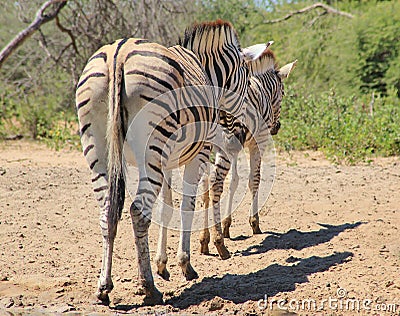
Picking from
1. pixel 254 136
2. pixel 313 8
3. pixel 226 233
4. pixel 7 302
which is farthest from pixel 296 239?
pixel 313 8

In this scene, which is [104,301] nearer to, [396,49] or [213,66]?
[213,66]

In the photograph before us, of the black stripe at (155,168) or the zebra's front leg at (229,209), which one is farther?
the zebra's front leg at (229,209)

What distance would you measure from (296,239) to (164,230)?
1.71 m

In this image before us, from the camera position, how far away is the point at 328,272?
5.34 meters

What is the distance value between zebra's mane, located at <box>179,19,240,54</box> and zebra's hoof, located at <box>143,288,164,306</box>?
98.9 inches

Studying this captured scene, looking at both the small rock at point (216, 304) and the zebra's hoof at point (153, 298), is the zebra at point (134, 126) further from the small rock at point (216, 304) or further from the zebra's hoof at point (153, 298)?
the small rock at point (216, 304)

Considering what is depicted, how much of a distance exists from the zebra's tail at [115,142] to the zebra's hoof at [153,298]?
0.69 metres

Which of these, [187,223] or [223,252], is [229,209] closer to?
[223,252]

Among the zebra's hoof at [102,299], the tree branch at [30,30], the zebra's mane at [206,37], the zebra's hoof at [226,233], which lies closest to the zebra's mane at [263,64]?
the zebra's mane at [206,37]

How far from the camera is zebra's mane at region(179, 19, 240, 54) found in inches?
237

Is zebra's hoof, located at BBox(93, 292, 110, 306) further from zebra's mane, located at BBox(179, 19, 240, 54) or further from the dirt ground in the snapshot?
zebra's mane, located at BBox(179, 19, 240, 54)

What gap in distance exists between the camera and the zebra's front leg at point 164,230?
5.62m

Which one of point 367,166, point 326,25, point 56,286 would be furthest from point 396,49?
point 56,286

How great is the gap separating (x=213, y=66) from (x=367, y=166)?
4.99 meters
